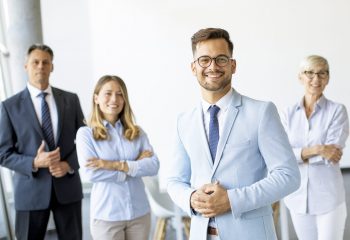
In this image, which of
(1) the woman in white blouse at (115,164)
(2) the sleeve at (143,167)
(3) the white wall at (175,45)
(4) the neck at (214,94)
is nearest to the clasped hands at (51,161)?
(1) the woman in white blouse at (115,164)

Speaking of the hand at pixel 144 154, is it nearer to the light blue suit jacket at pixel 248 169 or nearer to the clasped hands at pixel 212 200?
the light blue suit jacket at pixel 248 169

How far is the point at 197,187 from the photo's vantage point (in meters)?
1.76

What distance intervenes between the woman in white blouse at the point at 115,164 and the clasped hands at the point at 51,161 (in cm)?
23

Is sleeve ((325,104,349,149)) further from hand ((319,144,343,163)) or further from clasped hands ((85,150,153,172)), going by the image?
clasped hands ((85,150,153,172))

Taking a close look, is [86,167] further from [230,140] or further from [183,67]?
[183,67]

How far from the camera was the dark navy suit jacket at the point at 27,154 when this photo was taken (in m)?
2.82

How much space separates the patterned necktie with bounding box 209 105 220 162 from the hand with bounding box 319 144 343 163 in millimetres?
1306

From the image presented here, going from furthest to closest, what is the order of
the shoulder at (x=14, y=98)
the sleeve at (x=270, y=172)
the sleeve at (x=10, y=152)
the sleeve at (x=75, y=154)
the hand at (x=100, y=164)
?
the sleeve at (x=75, y=154) → the shoulder at (x=14, y=98) → the sleeve at (x=10, y=152) → the hand at (x=100, y=164) → the sleeve at (x=270, y=172)

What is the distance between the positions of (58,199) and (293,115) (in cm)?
183

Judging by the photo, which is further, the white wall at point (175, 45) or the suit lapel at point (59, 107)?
the white wall at point (175, 45)

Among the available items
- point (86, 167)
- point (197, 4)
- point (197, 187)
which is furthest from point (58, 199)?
point (197, 4)

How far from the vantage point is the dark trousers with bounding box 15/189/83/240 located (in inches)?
112

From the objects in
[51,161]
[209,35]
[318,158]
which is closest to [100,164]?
[51,161]

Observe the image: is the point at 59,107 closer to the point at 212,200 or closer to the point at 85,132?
the point at 85,132
